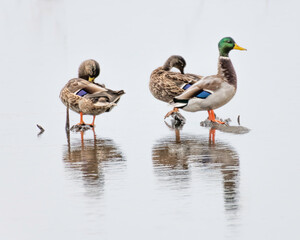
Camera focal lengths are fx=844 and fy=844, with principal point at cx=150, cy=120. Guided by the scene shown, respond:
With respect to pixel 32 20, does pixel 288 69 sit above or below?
below

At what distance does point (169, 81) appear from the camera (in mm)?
15469

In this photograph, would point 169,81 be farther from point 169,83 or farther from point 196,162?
point 196,162

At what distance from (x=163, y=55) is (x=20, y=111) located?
9242 mm

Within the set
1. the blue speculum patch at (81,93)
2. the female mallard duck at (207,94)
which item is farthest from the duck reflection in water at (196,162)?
the blue speculum patch at (81,93)

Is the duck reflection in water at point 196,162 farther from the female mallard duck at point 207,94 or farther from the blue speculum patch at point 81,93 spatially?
the blue speculum patch at point 81,93

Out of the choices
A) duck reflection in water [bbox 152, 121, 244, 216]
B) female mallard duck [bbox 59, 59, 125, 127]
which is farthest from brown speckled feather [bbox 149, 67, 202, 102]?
duck reflection in water [bbox 152, 121, 244, 216]

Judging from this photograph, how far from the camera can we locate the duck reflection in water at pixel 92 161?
33.0ft

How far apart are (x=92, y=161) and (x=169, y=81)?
174 inches

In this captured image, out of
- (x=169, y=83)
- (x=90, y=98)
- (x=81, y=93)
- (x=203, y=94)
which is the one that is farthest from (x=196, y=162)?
(x=169, y=83)

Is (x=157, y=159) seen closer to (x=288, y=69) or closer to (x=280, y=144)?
(x=280, y=144)

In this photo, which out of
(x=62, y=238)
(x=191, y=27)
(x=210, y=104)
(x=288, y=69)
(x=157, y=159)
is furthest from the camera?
(x=191, y=27)

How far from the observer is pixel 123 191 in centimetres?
957

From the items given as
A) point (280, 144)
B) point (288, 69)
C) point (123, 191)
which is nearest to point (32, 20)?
point (288, 69)

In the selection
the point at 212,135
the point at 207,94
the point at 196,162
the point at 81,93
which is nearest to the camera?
the point at 196,162
